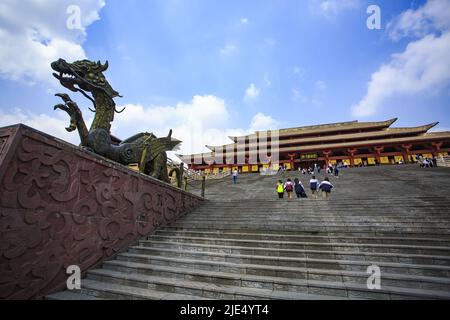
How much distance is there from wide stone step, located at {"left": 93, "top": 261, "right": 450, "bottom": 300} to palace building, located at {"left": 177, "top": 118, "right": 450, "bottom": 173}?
2879 cm

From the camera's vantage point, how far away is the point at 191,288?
3.45 meters

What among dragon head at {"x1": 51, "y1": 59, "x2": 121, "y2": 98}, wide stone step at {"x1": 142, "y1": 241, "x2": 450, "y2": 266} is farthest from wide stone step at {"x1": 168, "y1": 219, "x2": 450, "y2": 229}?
dragon head at {"x1": 51, "y1": 59, "x2": 121, "y2": 98}

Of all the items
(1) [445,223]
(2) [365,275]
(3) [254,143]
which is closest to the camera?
(2) [365,275]

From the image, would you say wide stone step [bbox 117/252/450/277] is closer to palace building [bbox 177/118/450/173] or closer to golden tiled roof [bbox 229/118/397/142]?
palace building [bbox 177/118/450/173]

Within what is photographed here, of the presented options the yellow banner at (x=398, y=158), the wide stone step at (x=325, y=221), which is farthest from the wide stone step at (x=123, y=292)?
the yellow banner at (x=398, y=158)

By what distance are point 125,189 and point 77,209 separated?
1.26m

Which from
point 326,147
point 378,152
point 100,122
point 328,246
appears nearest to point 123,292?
point 328,246

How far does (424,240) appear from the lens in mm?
4520

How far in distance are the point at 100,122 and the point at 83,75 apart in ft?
4.04

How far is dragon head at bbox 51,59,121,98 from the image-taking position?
530 cm
